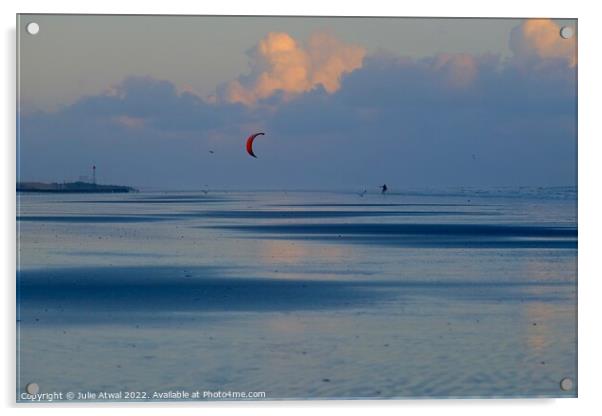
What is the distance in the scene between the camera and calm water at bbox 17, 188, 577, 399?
9250 mm

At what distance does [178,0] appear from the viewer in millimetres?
9375

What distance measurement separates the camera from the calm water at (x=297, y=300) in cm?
925

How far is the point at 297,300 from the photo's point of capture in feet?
33.0

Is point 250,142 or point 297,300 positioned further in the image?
point 250,142

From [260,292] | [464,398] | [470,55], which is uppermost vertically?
[470,55]

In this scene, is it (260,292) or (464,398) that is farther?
(260,292)

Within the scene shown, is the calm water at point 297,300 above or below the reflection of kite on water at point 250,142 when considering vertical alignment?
below

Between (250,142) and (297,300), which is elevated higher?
(250,142)

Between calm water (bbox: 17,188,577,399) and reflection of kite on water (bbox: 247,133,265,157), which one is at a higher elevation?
reflection of kite on water (bbox: 247,133,265,157)

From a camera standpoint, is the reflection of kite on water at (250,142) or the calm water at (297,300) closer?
the calm water at (297,300)

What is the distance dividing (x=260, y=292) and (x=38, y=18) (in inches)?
113
